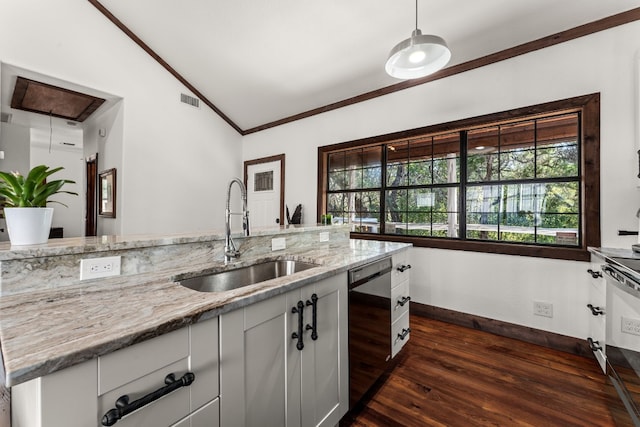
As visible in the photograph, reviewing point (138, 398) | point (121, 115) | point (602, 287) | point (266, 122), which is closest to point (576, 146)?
point (602, 287)

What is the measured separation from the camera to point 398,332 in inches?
85.8

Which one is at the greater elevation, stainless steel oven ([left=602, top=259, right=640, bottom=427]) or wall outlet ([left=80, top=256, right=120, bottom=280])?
wall outlet ([left=80, top=256, right=120, bottom=280])

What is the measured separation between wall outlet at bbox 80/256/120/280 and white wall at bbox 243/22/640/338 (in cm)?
297

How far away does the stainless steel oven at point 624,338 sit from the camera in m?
1.36

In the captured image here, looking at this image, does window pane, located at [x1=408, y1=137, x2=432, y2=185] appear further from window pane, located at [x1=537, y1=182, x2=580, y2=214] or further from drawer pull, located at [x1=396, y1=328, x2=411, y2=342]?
drawer pull, located at [x1=396, y1=328, x2=411, y2=342]

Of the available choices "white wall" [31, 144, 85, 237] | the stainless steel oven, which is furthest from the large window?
"white wall" [31, 144, 85, 237]

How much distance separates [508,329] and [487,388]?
1.06m

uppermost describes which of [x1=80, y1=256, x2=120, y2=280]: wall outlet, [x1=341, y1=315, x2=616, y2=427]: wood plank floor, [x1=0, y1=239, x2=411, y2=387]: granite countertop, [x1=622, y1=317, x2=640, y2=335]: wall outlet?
[x1=80, y1=256, x2=120, y2=280]: wall outlet

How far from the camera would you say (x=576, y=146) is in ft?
A: 8.52

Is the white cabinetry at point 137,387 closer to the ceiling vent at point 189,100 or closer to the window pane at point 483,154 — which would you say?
the window pane at point 483,154

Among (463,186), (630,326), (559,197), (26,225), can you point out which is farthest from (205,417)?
(559,197)

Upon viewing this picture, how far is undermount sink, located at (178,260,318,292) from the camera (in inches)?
58.1

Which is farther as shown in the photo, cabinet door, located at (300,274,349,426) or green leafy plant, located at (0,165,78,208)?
cabinet door, located at (300,274,349,426)

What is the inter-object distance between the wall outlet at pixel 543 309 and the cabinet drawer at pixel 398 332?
134cm
